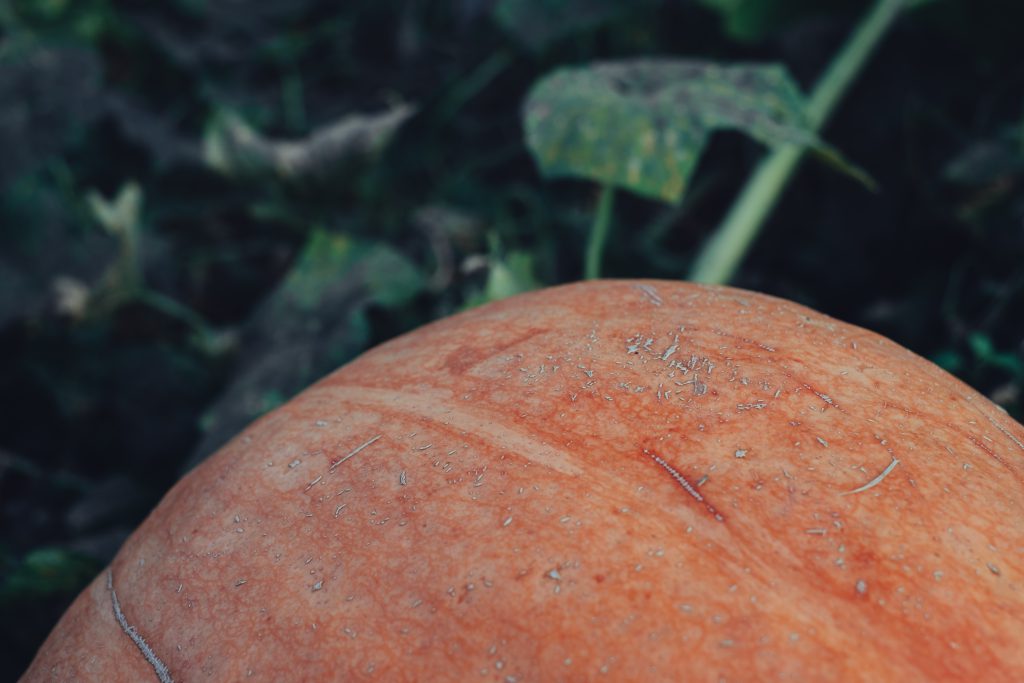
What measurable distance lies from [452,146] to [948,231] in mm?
1287

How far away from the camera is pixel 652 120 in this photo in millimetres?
1569

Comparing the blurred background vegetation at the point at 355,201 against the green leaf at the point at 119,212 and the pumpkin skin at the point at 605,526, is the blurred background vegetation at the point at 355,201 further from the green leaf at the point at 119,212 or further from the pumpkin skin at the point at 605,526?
the pumpkin skin at the point at 605,526

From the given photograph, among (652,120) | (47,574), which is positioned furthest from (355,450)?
(652,120)

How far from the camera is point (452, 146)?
8.33ft

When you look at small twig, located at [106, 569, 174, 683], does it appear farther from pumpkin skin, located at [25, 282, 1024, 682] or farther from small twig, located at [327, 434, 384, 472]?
small twig, located at [327, 434, 384, 472]

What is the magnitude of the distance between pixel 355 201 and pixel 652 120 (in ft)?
3.15

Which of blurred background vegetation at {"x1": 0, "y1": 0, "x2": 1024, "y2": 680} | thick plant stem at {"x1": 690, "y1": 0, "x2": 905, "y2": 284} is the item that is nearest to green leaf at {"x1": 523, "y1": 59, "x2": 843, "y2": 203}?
blurred background vegetation at {"x1": 0, "y1": 0, "x2": 1024, "y2": 680}

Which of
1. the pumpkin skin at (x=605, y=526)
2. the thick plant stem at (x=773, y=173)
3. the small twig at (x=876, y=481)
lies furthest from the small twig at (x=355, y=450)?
the thick plant stem at (x=773, y=173)

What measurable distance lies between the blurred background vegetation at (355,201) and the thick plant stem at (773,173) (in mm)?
139

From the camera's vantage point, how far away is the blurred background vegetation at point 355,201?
71.6 inches

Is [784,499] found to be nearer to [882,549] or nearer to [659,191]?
[882,549]

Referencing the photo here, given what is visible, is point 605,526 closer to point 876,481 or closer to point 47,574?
point 876,481

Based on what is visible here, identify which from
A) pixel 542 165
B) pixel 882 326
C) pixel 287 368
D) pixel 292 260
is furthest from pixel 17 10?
pixel 882 326

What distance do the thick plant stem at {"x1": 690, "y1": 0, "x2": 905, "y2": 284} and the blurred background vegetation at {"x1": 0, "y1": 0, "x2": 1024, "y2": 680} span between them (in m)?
0.14
